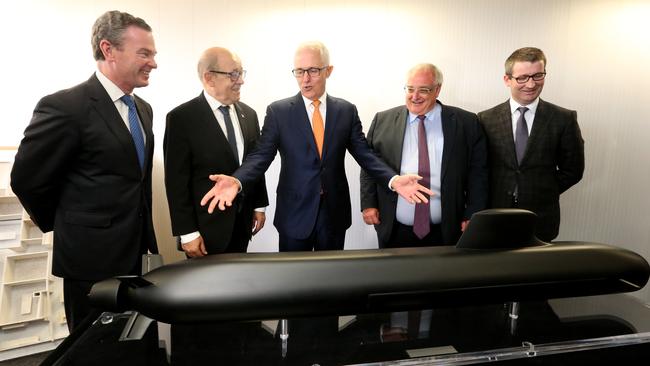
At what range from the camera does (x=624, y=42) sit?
9.10 ft

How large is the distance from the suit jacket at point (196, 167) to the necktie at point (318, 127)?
0.39m

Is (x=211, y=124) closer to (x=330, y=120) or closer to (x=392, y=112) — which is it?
(x=330, y=120)

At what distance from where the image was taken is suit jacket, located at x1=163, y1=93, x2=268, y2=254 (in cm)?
167

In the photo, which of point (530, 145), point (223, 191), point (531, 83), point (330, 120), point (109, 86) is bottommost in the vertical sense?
point (223, 191)

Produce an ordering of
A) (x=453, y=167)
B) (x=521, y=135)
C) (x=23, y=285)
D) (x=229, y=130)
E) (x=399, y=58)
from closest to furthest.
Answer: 1. (x=229, y=130)
2. (x=453, y=167)
3. (x=521, y=135)
4. (x=23, y=285)
5. (x=399, y=58)

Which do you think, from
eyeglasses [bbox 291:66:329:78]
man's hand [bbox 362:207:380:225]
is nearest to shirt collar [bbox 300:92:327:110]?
eyeglasses [bbox 291:66:329:78]

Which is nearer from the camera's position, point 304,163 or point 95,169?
point 95,169

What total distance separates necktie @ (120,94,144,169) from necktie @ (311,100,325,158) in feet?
2.64

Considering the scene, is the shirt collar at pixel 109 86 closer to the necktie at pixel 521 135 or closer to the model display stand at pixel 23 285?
the model display stand at pixel 23 285

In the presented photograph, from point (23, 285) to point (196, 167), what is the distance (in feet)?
4.85

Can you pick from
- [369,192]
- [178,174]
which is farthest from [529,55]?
[178,174]

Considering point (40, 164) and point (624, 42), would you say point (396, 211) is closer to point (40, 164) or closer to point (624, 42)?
point (40, 164)

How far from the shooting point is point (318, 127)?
6.11ft

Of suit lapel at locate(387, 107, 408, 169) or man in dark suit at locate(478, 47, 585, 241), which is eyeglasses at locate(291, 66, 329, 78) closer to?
suit lapel at locate(387, 107, 408, 169)
